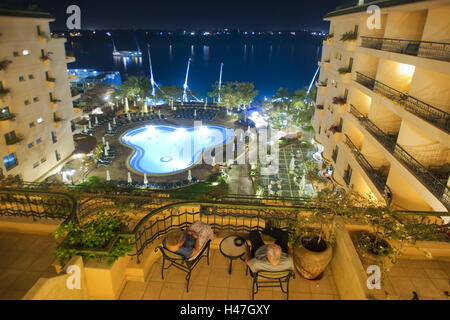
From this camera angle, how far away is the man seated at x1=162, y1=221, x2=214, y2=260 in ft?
17.7

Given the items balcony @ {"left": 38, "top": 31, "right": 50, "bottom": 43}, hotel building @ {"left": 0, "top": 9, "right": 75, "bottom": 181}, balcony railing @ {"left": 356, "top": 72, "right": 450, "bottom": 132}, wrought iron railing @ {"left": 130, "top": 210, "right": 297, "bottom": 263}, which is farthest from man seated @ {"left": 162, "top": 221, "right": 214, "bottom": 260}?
balcony @ {"left": 38, "top": 31, "right": 50, "bottom": 43}

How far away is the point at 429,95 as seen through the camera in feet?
38.1

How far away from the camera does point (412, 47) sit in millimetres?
13344

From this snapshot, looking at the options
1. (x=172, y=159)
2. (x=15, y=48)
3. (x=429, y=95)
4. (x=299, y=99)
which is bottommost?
(x=172, y=159)

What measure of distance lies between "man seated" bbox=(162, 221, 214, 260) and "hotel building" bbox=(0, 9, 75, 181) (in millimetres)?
18773

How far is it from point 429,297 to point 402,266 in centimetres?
81

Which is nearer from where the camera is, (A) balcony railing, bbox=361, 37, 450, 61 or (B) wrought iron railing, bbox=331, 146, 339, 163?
(A) balcony railing, bbox=361, 37, 450, 61

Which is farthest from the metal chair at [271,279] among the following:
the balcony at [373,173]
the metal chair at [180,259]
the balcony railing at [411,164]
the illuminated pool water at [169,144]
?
the illuminated pool water at [169,144]

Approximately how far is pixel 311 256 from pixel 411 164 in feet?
30.1

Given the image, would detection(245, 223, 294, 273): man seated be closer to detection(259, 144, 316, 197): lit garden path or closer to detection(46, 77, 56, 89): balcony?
detection(259, 144, 316, 197): lit garden path

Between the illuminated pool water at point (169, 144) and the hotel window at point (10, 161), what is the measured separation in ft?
33.6

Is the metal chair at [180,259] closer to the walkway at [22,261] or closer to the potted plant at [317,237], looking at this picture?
the potted plant at [317,237]
